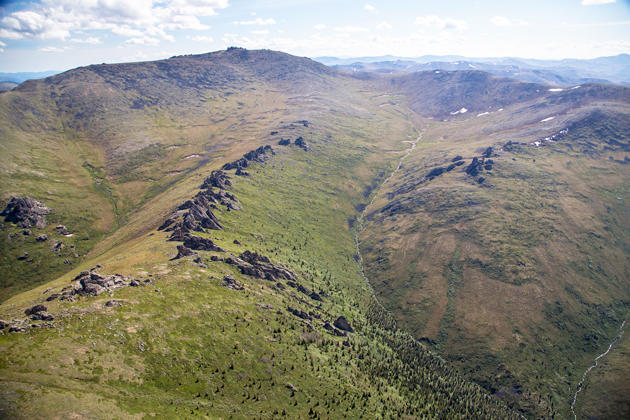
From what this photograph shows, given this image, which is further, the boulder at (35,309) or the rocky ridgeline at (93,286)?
the rocky ridgeline at (93,286)

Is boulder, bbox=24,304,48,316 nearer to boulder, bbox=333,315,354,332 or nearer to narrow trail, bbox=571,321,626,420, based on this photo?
boulder, bbox=333,315,354,332

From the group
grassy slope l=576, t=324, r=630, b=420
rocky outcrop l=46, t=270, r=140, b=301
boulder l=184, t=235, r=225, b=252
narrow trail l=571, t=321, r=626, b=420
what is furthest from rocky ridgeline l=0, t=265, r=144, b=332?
grassy slope l=576, t=324, r=630, b=420

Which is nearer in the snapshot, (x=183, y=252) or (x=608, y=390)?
(x=183, y=252)

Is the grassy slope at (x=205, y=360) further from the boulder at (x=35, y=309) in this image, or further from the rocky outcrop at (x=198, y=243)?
the rocky outcrop at (x=198, y=243)

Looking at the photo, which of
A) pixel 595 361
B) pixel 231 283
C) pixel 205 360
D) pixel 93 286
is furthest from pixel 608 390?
pixel 93 286

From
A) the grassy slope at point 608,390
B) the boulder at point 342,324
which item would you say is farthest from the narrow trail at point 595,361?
the boulder at point 342,324

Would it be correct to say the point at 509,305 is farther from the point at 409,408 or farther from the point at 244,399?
the point at 244,399

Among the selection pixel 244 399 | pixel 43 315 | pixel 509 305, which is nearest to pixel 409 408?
pixel 244 399

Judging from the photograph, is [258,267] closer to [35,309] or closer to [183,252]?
[183,252]
